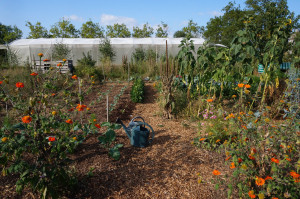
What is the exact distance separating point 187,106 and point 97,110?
1867mm

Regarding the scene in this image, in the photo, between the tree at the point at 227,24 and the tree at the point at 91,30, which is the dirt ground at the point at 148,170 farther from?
the tree at the point at 91,30

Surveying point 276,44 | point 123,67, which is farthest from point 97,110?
point 123,67

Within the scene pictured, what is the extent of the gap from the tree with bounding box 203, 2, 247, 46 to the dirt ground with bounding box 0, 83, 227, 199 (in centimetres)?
1284

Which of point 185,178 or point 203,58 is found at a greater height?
point 203,58

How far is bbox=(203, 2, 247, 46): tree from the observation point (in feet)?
53.6

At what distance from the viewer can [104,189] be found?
2.20m

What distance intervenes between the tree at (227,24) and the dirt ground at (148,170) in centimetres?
1284

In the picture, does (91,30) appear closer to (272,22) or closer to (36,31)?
(36,31)

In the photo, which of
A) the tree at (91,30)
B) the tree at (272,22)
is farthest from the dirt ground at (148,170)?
the tree at (91,30)

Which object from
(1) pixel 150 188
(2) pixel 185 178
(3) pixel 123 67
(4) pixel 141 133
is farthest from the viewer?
(3) pixel 123 67

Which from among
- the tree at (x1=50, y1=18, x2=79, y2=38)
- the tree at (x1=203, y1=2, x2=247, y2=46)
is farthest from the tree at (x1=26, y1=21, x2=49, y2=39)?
the tree at (x1=203, y1=2, x2=247, y2=46)

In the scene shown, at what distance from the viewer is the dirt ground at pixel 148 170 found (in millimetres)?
2156

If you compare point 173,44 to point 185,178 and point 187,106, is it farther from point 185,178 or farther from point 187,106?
point 185,178

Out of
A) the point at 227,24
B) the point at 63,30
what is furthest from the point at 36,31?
the point at 227,24
